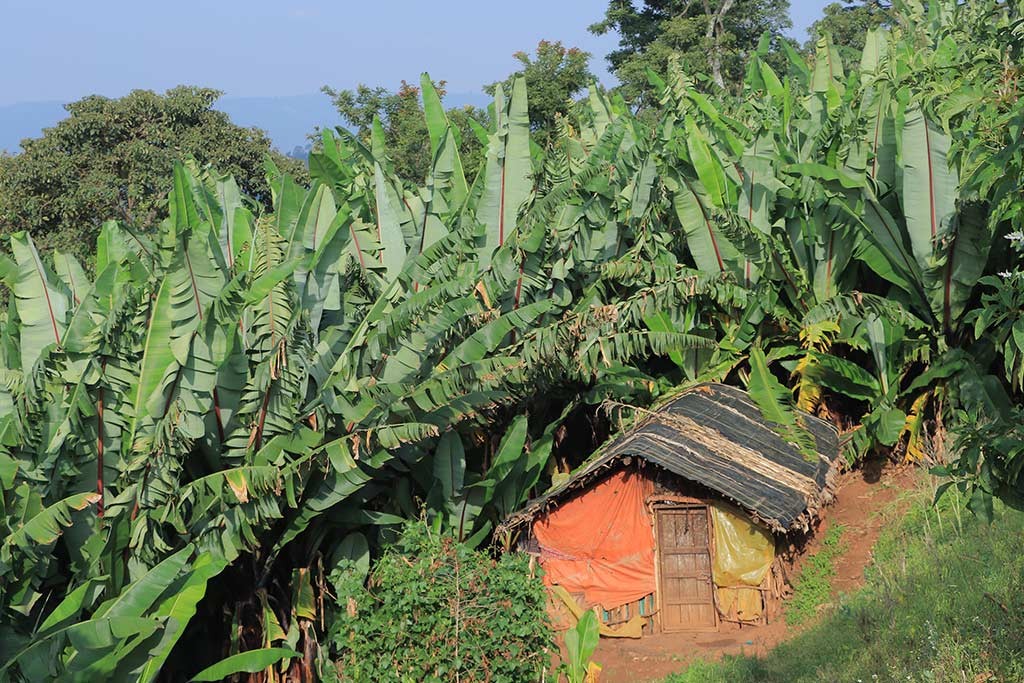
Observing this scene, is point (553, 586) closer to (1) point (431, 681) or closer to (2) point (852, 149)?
(1) point (431, 681)

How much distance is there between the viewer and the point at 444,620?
30.5 feet

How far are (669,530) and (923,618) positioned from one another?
294cm

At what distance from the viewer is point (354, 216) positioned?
34.5 ft

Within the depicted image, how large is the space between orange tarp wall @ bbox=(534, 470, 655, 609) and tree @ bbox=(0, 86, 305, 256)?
12187 millimetres

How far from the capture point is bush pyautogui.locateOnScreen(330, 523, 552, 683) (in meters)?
9.27

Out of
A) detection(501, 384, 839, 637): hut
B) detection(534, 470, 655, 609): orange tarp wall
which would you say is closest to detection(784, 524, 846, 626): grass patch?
detection(501, 384, 839, 637): hut

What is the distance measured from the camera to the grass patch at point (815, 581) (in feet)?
36.9

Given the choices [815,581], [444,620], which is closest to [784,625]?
[815,581]

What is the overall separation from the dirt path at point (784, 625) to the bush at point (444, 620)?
154 cm

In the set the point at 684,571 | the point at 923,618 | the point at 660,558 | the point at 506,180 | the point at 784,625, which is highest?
the point at 506,180

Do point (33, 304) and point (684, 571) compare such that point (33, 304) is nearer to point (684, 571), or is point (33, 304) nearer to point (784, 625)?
point (684, 571)

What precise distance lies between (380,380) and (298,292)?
1.00 meters

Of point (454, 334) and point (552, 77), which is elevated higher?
point (552, 77)

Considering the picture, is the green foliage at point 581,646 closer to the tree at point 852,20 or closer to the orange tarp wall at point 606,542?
the orange tarp wall at point 606,542
